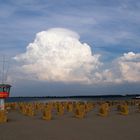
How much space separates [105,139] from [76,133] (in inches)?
95.9

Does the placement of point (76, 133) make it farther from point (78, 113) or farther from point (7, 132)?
point (78, 113)

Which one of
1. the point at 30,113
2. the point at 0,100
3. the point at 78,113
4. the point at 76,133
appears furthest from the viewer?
the point at 0,100

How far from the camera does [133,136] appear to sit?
55.4 ft

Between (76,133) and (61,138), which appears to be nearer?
(61,138)

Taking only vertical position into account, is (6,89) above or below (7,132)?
above

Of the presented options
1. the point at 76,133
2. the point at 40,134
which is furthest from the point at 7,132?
the point at 76,133

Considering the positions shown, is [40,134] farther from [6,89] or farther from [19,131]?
[6,89]

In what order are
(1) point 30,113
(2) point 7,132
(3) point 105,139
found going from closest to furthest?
(3) point 105,139 → (2) point 7,132 → (1) point 30,113

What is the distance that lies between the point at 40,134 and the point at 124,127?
15.0 ft

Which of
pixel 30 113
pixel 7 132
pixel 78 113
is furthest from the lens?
pixel 30 113

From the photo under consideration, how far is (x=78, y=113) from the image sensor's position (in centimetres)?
2825

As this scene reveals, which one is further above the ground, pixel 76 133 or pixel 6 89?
pixel 6 89

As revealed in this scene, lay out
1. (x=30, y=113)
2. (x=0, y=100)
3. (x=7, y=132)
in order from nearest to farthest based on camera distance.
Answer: (x=7, y=132) → (x=30, y=113) → (x=0, y=100)

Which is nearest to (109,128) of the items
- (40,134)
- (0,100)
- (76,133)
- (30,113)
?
(76,133)
